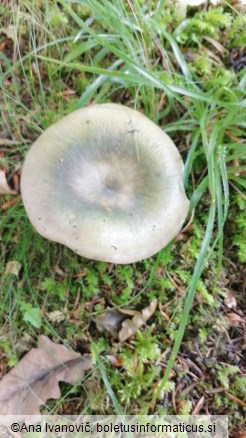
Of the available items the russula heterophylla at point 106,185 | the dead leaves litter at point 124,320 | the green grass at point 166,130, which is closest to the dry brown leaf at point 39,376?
the green grass at point 166,130

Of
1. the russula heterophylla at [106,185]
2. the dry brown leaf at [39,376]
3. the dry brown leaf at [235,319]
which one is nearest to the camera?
the russula heterophylla at [106,185]

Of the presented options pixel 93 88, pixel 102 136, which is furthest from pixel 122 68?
pixel 102 136

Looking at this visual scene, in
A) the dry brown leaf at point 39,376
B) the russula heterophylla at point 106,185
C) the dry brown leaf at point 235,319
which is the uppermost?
the russula heterophylla at point 106,185

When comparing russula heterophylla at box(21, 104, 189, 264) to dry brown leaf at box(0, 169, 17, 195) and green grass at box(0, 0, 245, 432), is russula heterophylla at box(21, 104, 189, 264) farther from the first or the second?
dry brown leaf at box(0, 169, 17, 195)

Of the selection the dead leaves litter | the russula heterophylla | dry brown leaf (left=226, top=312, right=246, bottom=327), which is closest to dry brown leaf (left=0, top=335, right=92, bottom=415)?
the dead leaves litter

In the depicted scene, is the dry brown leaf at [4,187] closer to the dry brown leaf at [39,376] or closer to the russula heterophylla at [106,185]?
the russula heterophylla at [106,185]

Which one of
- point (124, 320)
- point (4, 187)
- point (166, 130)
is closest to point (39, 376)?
point (124, 320)

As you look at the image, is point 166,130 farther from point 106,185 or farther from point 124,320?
point 124,320
